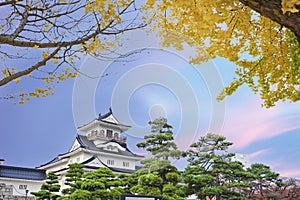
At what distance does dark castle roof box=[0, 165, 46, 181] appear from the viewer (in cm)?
1084

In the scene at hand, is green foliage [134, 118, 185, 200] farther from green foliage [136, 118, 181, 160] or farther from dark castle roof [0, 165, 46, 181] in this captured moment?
dark castle roof [0, 165, 46, 181]

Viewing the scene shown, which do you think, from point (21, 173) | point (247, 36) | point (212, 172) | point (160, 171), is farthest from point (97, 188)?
point (247, 36)

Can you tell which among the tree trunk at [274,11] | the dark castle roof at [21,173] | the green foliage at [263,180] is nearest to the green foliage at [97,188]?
the green foliage at [263,180]

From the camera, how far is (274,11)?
1212 millimetres

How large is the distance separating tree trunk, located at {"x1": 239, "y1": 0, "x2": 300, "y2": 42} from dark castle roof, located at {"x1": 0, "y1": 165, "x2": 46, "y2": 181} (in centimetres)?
1118

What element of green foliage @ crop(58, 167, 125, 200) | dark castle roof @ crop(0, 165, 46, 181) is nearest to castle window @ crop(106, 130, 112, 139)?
dark castle roof @ crop(0, 165, 46, 181)

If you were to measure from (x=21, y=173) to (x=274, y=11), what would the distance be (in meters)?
11.7

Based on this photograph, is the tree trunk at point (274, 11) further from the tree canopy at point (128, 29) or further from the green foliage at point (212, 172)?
the green foliage at point (212, 172)

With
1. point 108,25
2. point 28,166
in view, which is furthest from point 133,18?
point 28,166

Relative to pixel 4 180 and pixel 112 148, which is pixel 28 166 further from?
pixel 112 148

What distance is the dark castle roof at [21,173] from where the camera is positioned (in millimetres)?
10842

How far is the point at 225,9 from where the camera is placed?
1.30m

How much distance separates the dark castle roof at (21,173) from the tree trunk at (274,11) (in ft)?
36.7

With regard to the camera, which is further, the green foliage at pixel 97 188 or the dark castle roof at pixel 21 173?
the dark castle roof at pixel 21 173
